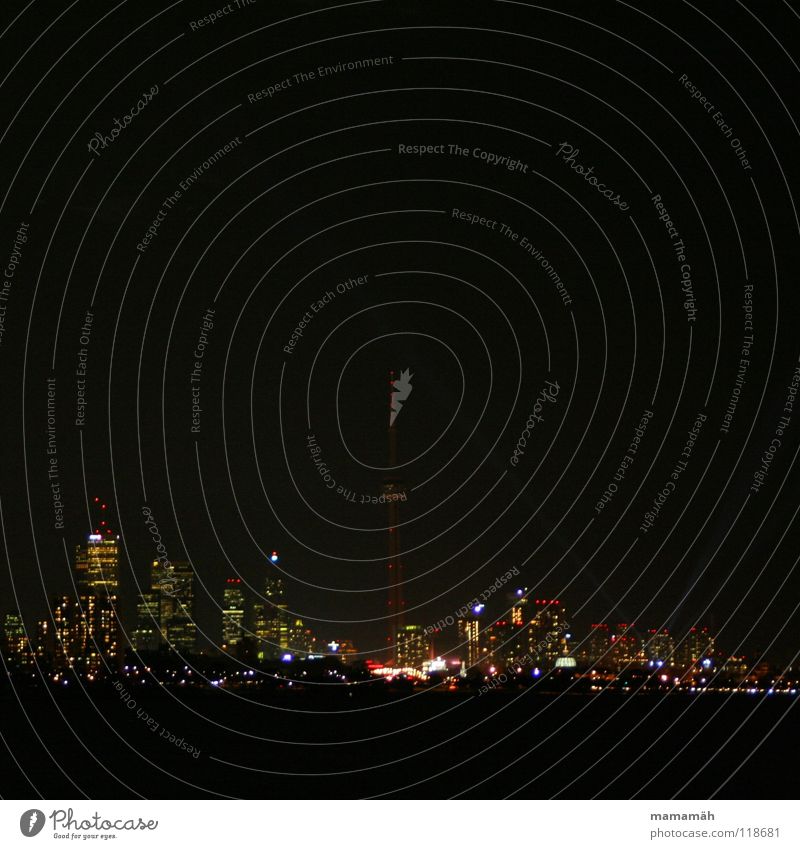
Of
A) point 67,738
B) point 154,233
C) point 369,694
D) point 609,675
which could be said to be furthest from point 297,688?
point 154,233

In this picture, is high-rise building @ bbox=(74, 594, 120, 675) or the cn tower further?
high-rise building @ bbox=(74, 594, 120, 675)

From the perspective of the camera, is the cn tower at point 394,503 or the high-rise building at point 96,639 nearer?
the cn tower at point 394,503

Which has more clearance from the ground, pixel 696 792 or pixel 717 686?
pixel 696 792

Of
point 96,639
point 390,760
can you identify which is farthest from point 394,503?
point 96,639

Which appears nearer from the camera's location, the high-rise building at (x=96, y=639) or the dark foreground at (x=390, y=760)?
the dark foreground at (x=390, y=760)

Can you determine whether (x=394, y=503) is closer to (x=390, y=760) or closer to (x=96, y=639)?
(x=390, y=760)

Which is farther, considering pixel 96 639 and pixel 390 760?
pixel 96 639

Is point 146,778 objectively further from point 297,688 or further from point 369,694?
point 297,688
